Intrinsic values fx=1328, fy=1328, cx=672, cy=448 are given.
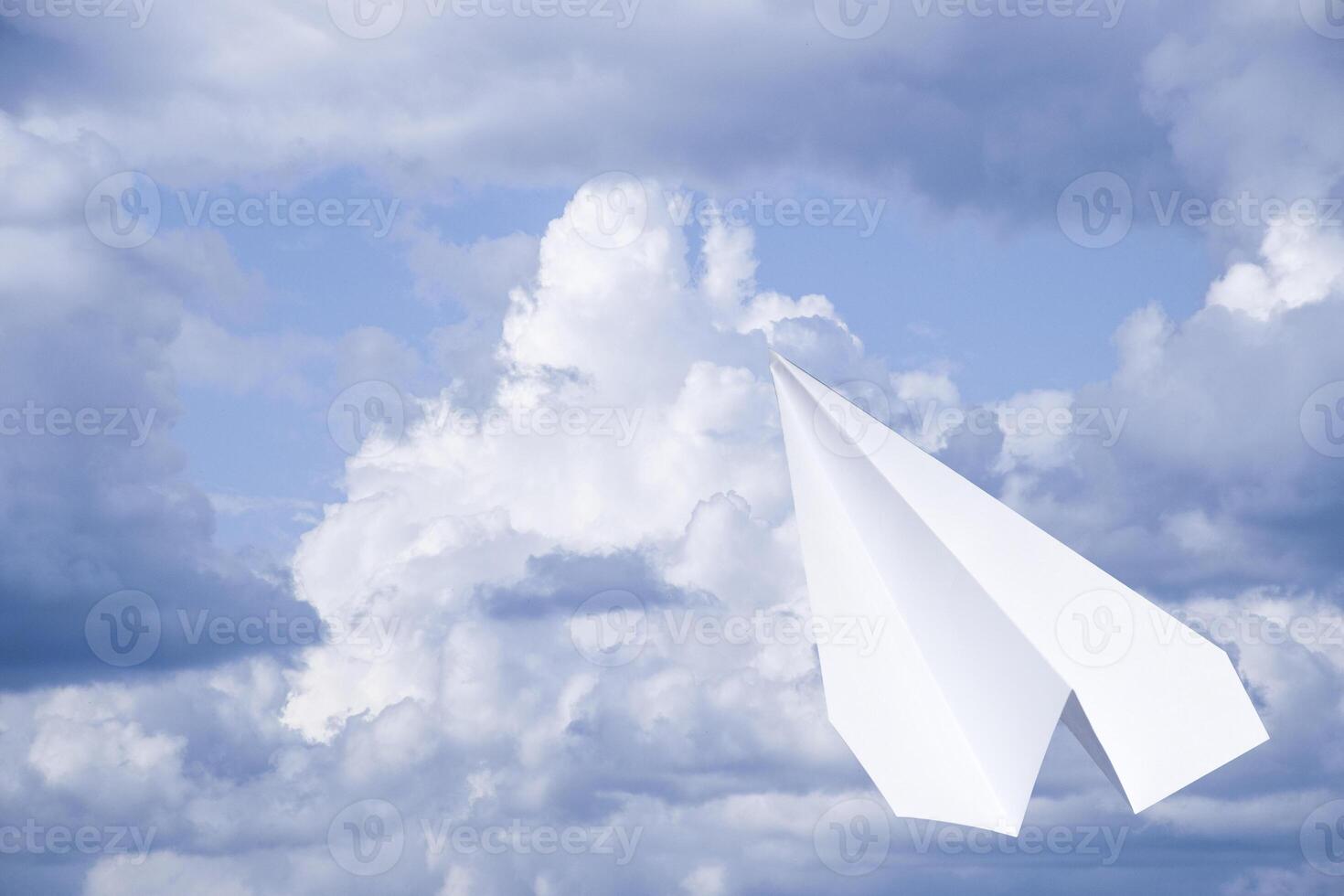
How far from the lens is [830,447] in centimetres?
3988

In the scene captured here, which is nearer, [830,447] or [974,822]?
[974,822]

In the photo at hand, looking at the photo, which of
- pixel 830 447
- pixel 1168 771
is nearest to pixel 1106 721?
pixel 1168 771

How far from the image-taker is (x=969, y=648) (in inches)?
1540

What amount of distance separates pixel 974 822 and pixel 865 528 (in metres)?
8.95

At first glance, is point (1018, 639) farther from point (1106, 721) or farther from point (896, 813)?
point (896, 813)

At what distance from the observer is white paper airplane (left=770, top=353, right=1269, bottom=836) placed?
123 ft

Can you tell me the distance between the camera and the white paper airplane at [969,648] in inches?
1473

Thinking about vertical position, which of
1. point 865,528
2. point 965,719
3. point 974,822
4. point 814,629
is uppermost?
point 865,528

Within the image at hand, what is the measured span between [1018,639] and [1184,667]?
15.5 feet

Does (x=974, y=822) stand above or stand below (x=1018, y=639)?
below

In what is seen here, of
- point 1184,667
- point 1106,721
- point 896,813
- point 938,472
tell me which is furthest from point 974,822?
point 938,472

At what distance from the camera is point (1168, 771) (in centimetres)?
3703

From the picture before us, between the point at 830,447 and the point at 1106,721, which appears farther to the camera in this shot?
the point at 830,447

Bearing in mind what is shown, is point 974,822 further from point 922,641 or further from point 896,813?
point 922,641
